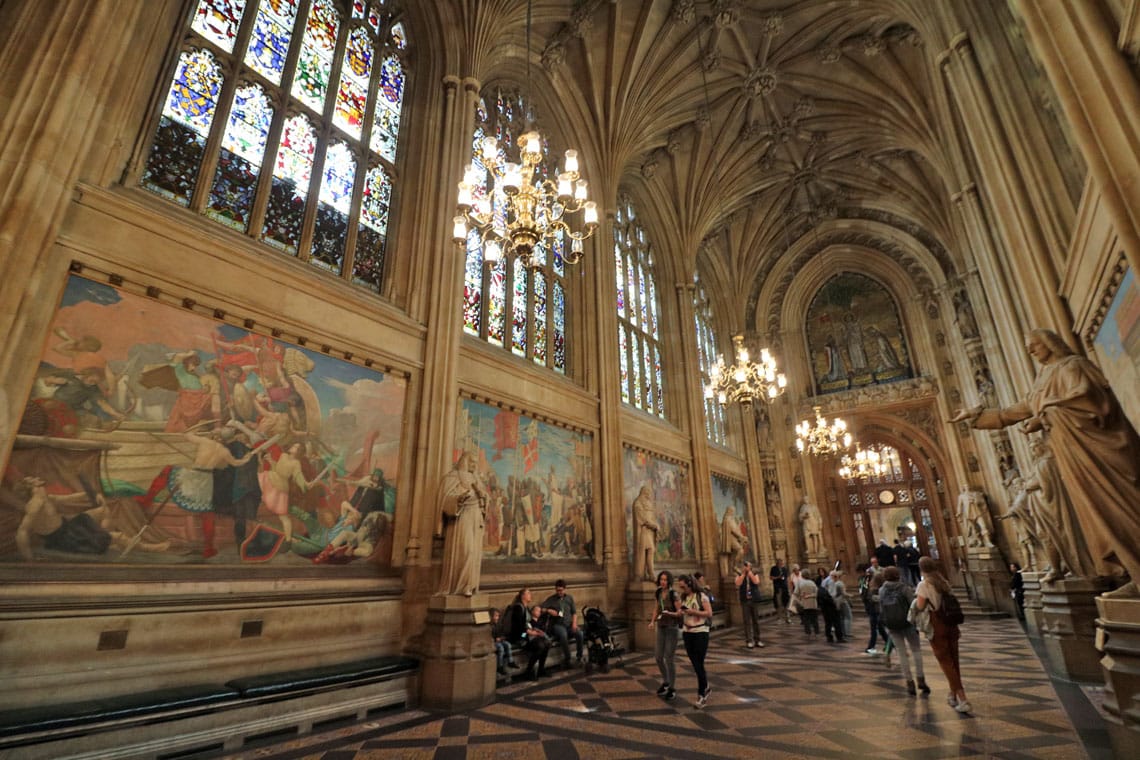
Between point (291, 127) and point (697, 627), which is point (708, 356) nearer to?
point (697, 627)

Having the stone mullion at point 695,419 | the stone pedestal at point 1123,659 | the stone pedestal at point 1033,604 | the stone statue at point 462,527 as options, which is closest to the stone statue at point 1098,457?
the stone pedestal at point 1123,659

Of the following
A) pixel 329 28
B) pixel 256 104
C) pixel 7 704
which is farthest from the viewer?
pixel 329 28

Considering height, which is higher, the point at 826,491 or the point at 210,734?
the point at 826,491

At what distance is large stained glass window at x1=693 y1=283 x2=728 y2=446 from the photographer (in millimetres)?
17844

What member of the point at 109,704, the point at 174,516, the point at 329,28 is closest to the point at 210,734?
the point at 109,704

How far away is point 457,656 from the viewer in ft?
18.9

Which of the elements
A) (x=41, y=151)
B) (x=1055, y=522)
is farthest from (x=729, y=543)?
(x=41, y=151)

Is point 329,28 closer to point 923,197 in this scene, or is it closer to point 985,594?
point 923,197

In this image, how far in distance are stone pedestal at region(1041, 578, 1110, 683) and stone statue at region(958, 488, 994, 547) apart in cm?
1056

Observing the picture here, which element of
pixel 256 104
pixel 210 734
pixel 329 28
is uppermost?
pixel 329 28

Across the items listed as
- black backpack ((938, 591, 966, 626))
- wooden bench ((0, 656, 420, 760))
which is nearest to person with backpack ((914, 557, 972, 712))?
black backpack ((938, 591, 966, 626))

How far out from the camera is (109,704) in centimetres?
407

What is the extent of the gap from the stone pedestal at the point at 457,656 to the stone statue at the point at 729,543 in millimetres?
9194

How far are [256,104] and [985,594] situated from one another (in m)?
18.9
